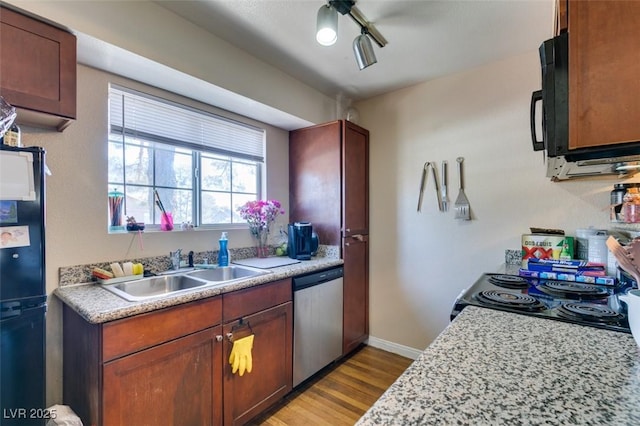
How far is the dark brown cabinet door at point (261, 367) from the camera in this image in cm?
158

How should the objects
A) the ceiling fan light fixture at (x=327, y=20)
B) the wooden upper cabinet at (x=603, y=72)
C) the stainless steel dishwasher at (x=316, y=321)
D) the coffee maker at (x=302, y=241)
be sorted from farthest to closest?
the coffee maker at (x=302, y=241), the stainless steel dishwasher at (x=316, y=321), the ceiling fan light fixture at (x=327, y=20), the wooden upper cabinet at (x=603, y=72)

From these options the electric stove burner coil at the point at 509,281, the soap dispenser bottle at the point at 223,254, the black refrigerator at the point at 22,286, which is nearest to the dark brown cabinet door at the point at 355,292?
the soap dispenser bottle at the point at 223,254

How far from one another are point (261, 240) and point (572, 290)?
2.08 m

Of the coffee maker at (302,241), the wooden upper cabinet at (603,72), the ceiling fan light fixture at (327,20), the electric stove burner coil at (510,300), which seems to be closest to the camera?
the wooden upper cabinet at (603,72)

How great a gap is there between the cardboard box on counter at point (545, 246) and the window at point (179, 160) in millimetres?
2146

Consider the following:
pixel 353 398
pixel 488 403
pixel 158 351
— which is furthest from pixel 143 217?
pixel 488 403

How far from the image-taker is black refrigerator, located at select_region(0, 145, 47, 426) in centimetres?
101

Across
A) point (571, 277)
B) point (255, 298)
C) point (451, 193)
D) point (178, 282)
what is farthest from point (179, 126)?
point (571, 277)

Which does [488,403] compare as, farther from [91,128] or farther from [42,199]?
[91,128]

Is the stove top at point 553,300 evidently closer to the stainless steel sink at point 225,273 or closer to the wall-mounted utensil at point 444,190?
the wall-mounted utensil at point 444,190

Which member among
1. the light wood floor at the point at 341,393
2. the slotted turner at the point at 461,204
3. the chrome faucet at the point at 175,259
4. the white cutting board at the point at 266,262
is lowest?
the light wood floor at the point at 341,393

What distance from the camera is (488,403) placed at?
55 centimetres

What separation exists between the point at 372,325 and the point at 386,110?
212 centimetres

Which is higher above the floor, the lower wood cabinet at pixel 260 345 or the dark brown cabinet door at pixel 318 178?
the dark brown cabinet door at pixel 318 178
